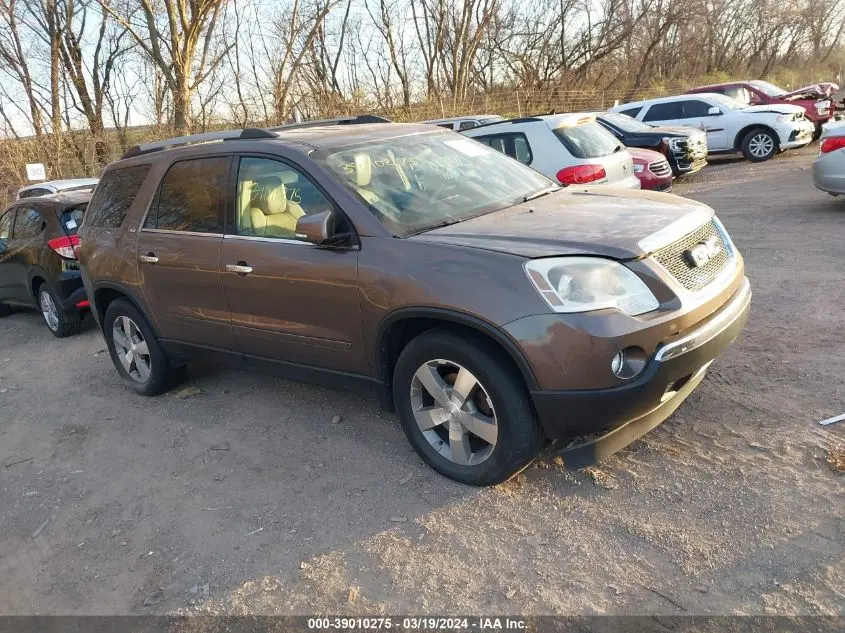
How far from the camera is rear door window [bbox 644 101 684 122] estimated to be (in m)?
16.0

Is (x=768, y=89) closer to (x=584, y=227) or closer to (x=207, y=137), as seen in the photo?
(x=207, y=137)

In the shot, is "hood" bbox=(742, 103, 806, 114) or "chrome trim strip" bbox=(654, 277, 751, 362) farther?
"hood" bbox=(742, 103, 806, 114)

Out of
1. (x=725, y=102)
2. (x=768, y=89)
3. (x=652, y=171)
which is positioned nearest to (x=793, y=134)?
Answer: (x=725, y=102)

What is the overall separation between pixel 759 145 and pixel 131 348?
14.5m

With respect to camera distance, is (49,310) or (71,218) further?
(49,310)

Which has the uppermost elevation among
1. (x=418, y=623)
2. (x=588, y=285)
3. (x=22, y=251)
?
(x=588, y=285)

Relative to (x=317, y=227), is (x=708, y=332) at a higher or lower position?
lower

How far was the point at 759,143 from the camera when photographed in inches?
607

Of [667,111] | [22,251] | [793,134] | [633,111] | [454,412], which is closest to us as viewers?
[454,412]

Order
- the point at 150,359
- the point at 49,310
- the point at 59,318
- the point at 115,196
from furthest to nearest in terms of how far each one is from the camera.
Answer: the point at 49,310, the point at 59,318, the point at 115,196, the point at 150,359

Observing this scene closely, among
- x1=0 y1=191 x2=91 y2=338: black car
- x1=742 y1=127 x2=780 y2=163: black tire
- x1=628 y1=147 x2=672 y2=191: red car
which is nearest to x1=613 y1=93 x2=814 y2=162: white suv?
x1=742 y1=127 x2=780 y2=163: black tire

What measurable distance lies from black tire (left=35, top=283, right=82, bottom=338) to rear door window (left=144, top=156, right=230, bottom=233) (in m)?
3.48

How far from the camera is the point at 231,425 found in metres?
4.76

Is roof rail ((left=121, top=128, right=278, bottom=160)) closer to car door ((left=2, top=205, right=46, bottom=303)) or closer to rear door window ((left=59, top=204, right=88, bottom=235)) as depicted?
rear door window ((left=59, top=204, right=88, bottom=235))
